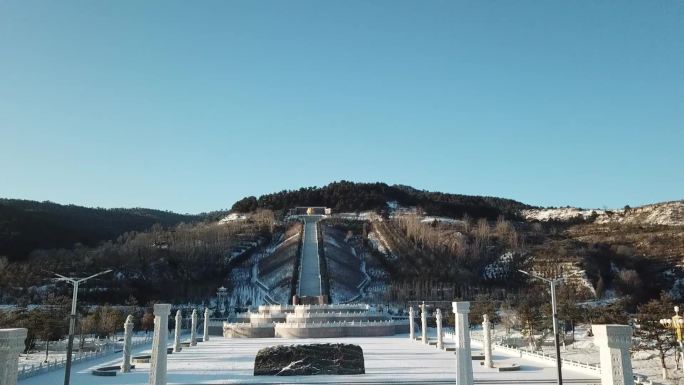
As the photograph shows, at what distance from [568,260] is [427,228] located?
2337cm

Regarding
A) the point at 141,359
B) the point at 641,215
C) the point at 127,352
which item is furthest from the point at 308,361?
the point at 641,215

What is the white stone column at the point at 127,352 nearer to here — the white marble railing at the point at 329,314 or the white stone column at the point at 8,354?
the white stone column at the point at 8,354

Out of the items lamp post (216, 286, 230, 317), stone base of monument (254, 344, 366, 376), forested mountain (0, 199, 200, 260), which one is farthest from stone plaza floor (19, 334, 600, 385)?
forested mountain (0, 199, 200, 260)

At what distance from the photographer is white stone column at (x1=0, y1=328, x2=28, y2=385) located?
9.83m

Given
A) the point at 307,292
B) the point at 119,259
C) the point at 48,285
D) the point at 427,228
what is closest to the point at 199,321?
the point at 307,292

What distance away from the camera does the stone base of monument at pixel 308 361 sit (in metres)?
23.2

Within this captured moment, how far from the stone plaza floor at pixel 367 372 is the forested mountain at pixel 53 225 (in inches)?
2731

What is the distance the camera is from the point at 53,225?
10244cm

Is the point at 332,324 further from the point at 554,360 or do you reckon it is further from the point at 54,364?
the point at 54,364

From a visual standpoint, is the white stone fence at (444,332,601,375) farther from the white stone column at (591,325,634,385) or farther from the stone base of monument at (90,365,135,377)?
the stone base of monument at (90,365,135,377)

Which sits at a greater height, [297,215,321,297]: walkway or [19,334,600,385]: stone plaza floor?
[297,215,321,297]: walkway

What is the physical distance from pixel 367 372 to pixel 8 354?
15.9 metres

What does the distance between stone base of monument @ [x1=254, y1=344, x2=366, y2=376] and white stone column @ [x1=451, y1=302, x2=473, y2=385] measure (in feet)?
24.1

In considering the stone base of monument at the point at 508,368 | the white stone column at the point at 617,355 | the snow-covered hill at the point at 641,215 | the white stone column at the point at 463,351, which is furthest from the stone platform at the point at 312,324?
the snow-covered hill at the point at 641,215
